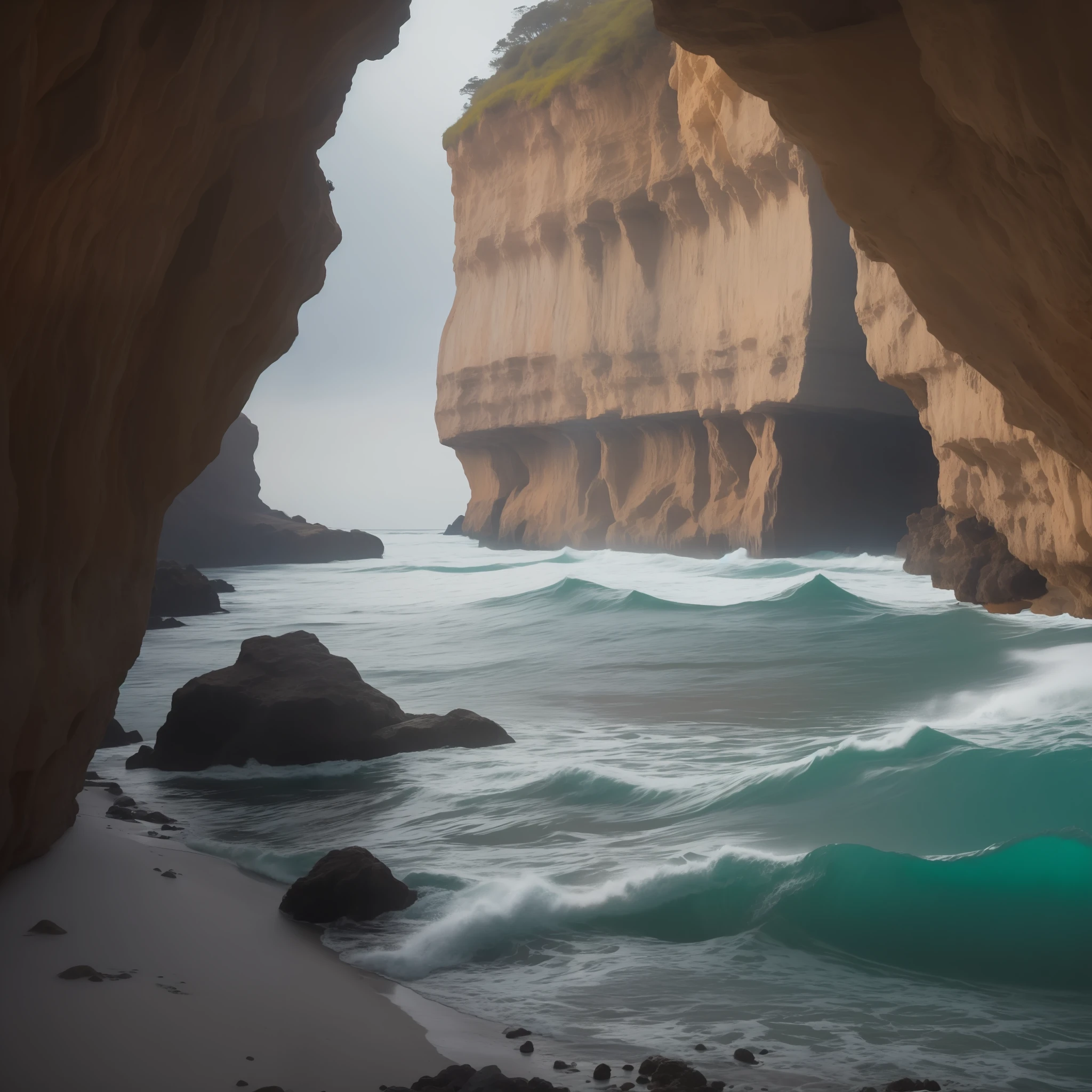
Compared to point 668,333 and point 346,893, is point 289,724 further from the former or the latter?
point 668,333

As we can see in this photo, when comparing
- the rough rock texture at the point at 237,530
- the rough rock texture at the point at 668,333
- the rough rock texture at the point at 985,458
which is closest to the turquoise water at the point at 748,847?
the rough rock texture at the point at 985,458

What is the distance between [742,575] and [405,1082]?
2274 cm

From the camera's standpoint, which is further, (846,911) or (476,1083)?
(846,911)

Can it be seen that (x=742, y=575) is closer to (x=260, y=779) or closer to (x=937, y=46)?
(x=260, y=779)

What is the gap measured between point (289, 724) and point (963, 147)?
6406mm

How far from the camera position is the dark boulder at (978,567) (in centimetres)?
1736

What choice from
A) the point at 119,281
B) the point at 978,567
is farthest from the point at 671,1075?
the point at 978,567

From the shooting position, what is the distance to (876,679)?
519 inches

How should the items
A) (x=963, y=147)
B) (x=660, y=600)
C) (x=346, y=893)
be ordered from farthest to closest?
(x=660, y=600), (x=963, y=147), (x=346, y=893)

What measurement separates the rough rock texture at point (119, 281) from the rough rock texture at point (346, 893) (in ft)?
4.24

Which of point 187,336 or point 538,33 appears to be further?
point 538,33

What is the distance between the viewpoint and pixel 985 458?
45.0 ft

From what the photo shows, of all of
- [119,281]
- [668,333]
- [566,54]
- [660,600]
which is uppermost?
[566,54]

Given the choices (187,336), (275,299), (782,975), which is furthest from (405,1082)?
(275,299)
